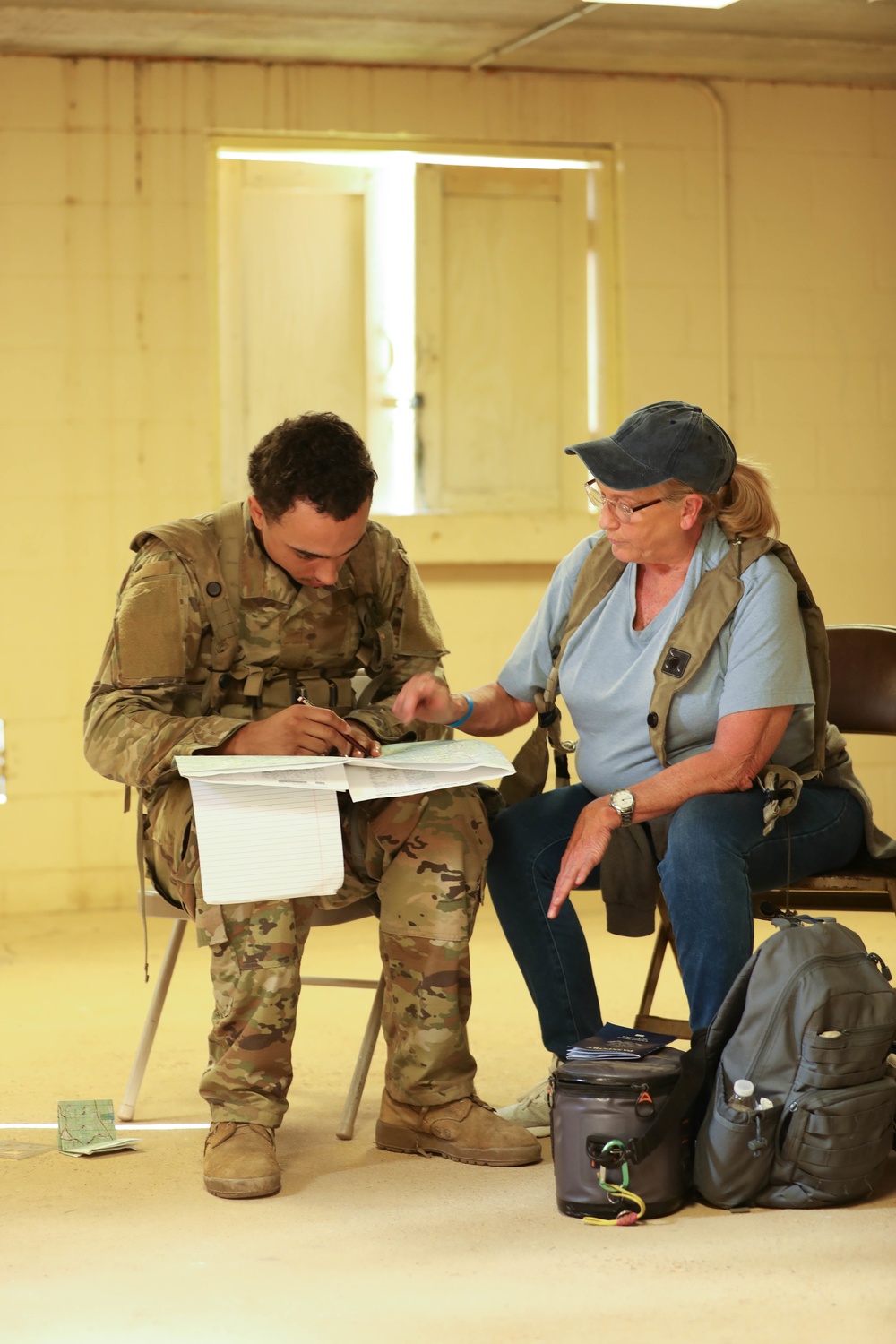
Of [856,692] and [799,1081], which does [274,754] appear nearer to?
[799,1081]

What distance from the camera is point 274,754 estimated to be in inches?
108

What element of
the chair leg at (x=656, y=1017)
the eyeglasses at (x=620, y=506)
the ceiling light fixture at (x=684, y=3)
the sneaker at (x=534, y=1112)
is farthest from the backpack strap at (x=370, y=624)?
the ceiling light fixture at (x=684, y=3)

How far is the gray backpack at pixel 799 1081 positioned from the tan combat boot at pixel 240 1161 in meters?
0.70

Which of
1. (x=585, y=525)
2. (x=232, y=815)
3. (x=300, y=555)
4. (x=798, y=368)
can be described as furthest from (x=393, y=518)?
(x=232, y=815)

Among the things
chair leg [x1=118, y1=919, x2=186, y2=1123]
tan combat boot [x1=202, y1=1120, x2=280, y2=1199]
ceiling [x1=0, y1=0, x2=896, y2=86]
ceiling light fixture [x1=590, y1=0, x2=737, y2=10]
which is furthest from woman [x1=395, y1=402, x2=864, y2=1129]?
ceiling [x1=0, y1=0, x2=896, y2=86]

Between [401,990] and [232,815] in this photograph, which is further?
[401,990]

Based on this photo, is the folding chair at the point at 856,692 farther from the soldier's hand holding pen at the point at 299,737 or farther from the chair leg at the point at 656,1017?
the soldier's hand holding pen at the point at 299,737

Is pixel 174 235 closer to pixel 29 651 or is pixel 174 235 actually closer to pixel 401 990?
pixel 29 651

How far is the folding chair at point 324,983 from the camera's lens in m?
2.93

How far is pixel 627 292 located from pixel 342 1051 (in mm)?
3174

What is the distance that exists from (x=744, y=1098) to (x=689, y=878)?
37 cm

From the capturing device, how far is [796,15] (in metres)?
5.23

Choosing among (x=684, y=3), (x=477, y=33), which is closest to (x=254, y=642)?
(x=684, y=3)

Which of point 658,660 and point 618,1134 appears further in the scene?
point 658,660
